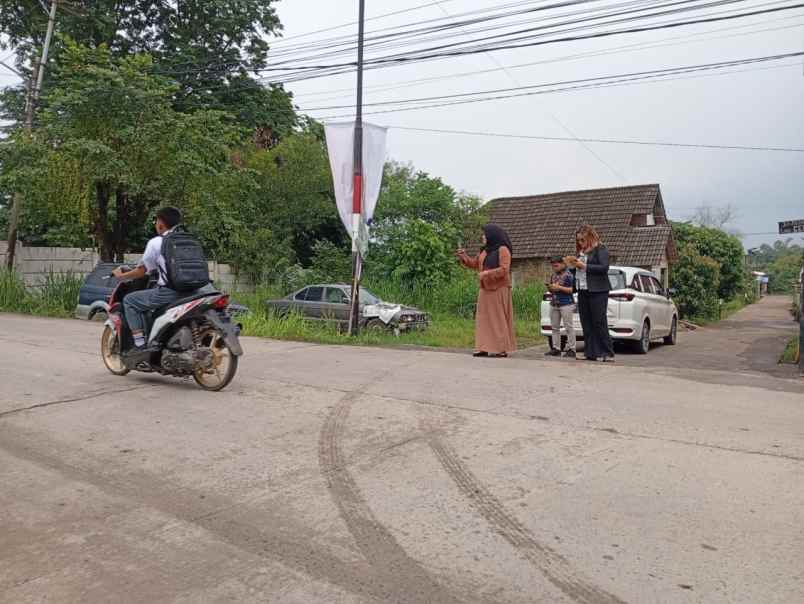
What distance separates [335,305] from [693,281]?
18.7 m

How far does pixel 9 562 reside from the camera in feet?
10.6

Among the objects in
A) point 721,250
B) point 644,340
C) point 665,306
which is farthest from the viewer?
point 721,250

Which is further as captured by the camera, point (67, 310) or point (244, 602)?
point (67, 310)

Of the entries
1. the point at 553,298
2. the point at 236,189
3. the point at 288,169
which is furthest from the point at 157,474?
the point at 288,169

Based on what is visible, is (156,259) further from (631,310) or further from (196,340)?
(631,310)

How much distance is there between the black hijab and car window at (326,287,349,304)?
6.66 m

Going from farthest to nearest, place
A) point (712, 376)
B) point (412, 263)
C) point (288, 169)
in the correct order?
1. point (288, 169)
2. point (412, 263)
3. point (712, 376)

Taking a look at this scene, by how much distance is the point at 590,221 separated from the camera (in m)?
32.1

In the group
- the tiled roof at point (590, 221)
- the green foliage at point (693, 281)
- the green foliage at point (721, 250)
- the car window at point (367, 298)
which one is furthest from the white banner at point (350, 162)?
the green foliage at point (721, 250)

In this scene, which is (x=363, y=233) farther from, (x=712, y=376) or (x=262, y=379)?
(x=712, y=376)

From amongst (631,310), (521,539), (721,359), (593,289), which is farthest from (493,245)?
(521,539)

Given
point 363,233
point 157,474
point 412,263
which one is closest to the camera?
point 157,474

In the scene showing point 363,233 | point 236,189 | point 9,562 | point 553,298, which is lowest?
point 9,562

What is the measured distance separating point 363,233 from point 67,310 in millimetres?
9760
